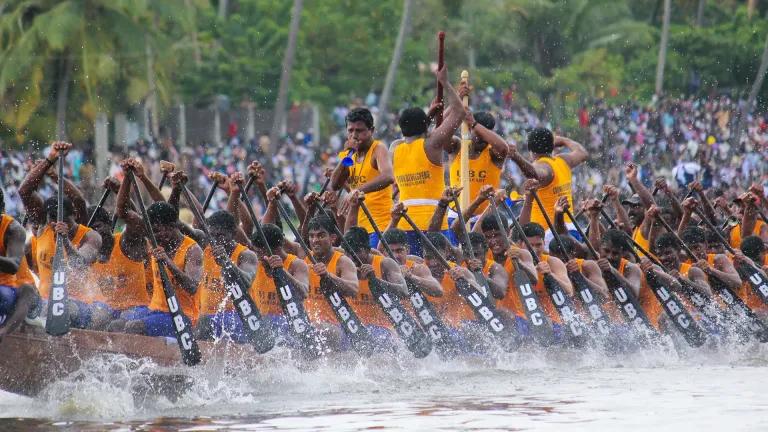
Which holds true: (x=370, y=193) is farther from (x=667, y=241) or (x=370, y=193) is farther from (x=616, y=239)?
(x=667, y=241)

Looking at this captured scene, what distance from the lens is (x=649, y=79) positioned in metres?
40.4

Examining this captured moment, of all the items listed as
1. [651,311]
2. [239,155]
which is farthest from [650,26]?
[651,311]

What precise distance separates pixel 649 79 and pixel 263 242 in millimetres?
29845

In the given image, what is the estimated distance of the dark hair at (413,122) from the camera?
13.0 metres

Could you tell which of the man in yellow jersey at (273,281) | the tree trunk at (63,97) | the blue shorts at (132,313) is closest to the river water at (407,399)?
the man in yellow jersey at (273,281)

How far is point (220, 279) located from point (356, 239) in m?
1.37

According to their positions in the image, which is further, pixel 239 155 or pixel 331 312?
pixel 239 155

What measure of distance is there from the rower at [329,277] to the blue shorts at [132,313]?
4.17 feet

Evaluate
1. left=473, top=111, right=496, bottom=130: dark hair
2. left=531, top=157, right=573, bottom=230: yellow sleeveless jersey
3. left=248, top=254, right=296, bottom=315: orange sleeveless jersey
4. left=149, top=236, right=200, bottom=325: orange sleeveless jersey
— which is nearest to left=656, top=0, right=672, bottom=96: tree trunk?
left=531, top=157, right=573, bottom=230: yellow sleeveless jersey

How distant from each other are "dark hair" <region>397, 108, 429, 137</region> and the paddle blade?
11.2ft

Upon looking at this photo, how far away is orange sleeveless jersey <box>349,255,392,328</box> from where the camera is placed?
1219 centimetres

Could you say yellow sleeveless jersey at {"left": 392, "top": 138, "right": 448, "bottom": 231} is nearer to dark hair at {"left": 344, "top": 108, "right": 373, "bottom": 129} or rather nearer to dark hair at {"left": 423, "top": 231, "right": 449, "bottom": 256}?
dark hair at {"left": 423, "top": 231, "right": 449, "bottom": 256}

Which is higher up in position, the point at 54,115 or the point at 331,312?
the point at 331,312

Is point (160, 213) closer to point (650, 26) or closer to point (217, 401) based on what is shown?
point (217, 401)
